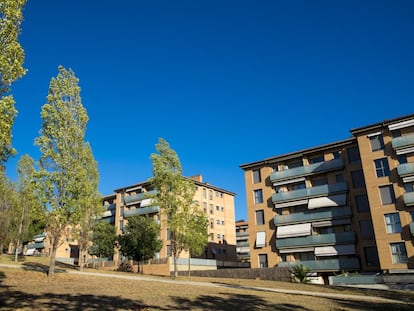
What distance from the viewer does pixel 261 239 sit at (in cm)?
4703

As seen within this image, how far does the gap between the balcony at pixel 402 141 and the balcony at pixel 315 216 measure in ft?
29.7

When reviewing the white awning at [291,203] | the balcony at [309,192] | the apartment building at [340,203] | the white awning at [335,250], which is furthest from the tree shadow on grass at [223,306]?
the white awning at [291,203]

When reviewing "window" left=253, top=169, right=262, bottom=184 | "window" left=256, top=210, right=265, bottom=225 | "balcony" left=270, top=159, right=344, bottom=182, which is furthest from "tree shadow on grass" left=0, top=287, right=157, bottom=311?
"window" left=253, top=169, right=262, bottom=184

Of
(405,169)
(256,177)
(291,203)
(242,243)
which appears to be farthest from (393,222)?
(242,243)

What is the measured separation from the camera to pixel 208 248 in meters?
59.6

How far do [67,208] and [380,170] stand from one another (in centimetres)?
3124

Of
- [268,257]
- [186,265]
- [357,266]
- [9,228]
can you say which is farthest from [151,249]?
[357,266]

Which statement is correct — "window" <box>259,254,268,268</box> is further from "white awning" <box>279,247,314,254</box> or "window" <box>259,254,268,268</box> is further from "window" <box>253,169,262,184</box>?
"window" <box>253,169,262,184</box>

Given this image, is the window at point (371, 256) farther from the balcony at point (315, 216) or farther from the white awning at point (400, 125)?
the white awning at point (400, 125)

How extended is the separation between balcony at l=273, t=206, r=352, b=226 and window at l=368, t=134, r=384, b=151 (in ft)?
25.0

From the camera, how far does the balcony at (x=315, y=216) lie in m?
41.4

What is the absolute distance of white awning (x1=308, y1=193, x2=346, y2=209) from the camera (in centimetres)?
4178

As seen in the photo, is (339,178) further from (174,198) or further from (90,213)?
(90,213)

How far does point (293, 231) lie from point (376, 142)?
1433 cm
